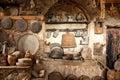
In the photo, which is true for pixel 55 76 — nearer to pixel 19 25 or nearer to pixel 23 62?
pixel 23 62

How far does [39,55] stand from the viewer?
7129 mm

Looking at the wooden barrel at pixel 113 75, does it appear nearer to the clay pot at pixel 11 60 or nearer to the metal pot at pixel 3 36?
the clay pot at pixel 11 60

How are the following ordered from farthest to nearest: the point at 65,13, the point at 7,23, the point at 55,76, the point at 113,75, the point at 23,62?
the point at 65,13 → the point at 55,76 → the point at 7,23 → the point at 113,75 → the point at 23,62

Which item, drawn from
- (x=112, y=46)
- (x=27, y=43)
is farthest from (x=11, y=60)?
(x=112, y=46)

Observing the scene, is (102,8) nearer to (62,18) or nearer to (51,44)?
(62,18)

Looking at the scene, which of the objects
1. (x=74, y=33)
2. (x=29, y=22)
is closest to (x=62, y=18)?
(x=74, y=33)

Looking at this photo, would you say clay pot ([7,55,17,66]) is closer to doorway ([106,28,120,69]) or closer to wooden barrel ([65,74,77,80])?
wooden barrel ([65,74,77,80])

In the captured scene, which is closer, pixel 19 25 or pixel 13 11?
pixel 19 25

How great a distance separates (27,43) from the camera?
7145mm

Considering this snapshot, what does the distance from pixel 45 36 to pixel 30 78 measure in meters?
2.25

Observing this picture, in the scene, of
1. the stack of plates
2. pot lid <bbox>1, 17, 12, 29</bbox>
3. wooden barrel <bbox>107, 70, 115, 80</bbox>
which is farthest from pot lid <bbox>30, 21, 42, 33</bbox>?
wooden barrel <bbox>107, 70, 115, 80</bbox>

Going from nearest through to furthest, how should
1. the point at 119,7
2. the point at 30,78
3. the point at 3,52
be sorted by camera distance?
the point at 30,78, the point at 3,52, the point at 119,7

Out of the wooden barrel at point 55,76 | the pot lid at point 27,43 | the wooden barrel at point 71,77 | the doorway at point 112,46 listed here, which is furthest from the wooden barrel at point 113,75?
the pot lid at point 27,43

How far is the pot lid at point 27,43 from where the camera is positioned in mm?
7105
